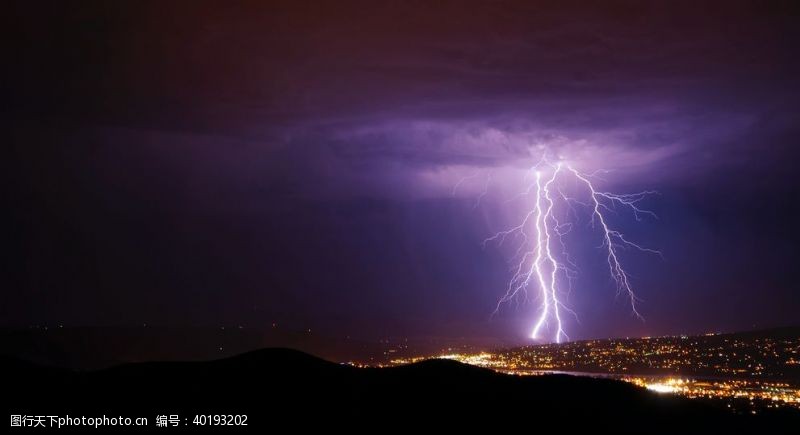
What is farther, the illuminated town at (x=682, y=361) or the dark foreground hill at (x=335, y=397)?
the illuminated town at (x=682, y=361)

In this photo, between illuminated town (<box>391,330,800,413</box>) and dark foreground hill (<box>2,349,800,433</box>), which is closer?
dark foreground hill (<box>2,349,800,433</box>)

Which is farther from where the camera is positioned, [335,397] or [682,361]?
[682,361]

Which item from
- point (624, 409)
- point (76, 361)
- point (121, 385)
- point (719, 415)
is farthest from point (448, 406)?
point (76, 361)

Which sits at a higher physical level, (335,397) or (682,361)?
(335,397)

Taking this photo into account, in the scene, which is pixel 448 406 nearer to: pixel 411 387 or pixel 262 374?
pixel 411 387
